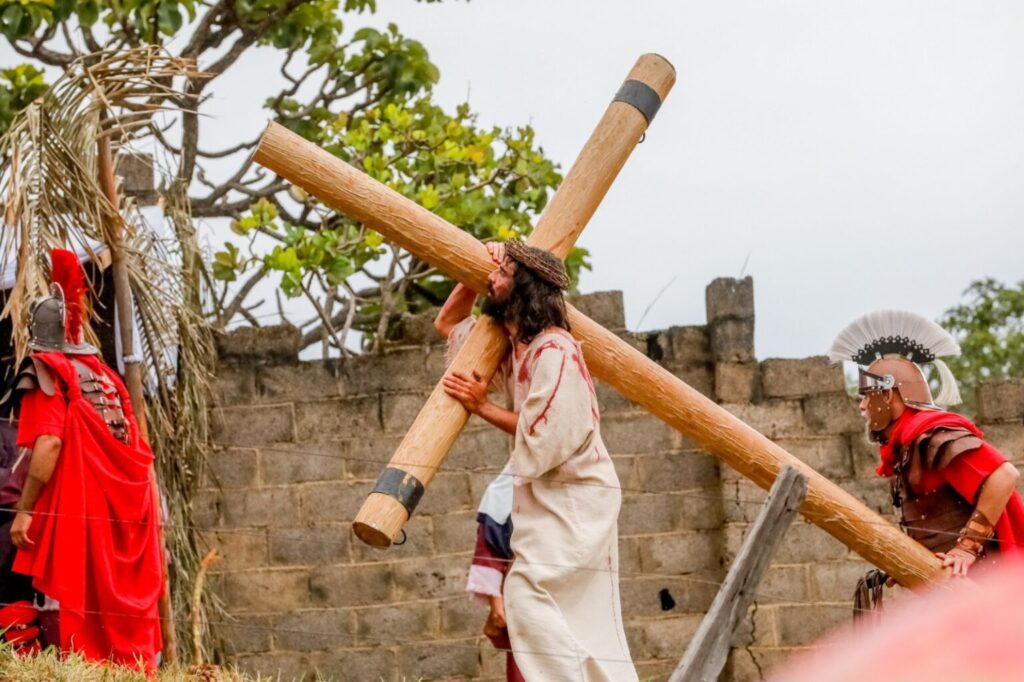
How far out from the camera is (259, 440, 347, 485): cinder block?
26.8 ft

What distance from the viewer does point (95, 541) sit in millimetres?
5770

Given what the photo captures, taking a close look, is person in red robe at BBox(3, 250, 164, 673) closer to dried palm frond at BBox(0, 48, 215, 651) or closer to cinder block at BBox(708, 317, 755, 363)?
dried palm frond at BBox(0, 48, 215, 651)

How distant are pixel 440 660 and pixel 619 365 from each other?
3.50 meters

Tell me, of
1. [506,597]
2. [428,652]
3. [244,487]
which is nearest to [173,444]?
[244,487]

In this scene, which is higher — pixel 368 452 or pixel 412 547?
pixel 368 452

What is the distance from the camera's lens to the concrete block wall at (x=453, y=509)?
8039mm

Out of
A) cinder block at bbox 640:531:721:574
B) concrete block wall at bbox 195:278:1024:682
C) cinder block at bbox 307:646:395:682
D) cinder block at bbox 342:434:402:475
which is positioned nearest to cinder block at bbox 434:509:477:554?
concrete block wall at bbox 195:278:1024:682

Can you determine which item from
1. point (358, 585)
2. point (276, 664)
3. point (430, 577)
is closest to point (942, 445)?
point (430, 577)

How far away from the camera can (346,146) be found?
9602 millimetres

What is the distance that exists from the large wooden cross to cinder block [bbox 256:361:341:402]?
335 cm

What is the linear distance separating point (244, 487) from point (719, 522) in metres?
2.65

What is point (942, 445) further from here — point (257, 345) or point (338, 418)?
point (257, 345)

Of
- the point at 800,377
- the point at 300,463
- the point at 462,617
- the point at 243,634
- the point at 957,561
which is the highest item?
the point at 800,377

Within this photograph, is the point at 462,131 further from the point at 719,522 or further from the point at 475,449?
the point at 719,522
